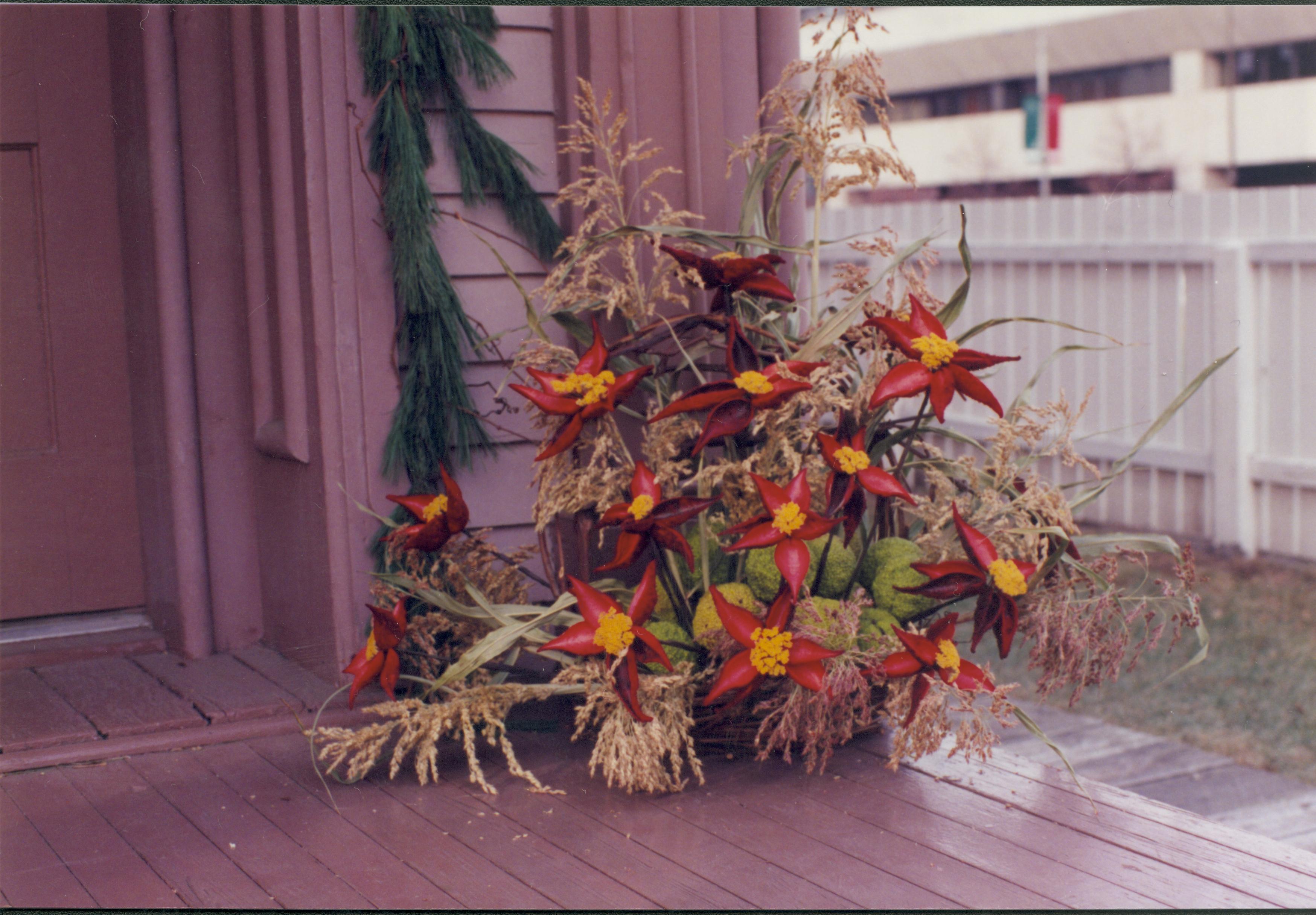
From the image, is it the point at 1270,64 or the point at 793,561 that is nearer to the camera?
the point at 793,561

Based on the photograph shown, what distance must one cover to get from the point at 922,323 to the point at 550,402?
63 cm

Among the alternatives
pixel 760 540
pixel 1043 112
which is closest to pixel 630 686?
pixel 760 540

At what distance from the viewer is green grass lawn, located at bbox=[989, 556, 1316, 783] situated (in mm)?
3484

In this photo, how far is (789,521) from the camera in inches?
79.6

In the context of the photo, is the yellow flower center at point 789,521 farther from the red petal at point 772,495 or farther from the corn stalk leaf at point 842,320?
the corn stalk leaf at point 842,320

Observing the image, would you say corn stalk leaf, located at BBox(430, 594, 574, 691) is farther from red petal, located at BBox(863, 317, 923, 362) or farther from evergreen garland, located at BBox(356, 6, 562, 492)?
red petal, located at BBox(863, 317, 923, 362)

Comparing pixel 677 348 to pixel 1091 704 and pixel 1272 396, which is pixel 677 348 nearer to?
pixel 1091 704

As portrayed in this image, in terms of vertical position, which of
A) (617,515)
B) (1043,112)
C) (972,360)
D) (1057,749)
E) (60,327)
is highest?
(1043,112)

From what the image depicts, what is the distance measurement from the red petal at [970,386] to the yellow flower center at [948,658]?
377mm

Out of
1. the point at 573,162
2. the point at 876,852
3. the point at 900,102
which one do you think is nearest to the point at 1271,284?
the point at 573,162

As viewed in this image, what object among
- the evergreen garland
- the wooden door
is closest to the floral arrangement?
the evergreen garland

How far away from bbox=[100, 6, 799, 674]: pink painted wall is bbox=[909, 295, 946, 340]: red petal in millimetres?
755

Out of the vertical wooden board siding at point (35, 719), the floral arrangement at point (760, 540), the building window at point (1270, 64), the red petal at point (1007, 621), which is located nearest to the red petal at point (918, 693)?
the floral arrangement at point (760, 540)

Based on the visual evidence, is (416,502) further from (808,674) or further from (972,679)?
(972,679)
